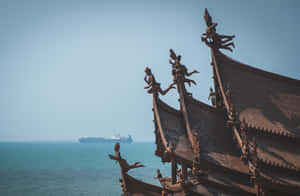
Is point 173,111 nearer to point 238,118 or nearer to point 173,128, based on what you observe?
point 173,128

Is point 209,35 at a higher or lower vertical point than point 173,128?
higher

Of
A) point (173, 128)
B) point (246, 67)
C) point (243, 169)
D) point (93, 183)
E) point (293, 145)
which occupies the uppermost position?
point (246, 67)

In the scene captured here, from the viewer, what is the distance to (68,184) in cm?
4959

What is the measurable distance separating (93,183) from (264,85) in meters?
50.3

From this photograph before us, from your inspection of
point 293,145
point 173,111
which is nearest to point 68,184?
point 173,111

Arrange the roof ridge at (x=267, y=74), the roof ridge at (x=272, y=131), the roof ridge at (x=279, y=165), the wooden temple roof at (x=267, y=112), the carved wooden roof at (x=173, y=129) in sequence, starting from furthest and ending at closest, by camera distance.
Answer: the roof ridge at (x=267, y=74)
the carved wooden roof at (x=173, y=129)
the roof ridge at (x=272, y=131)
the wooden temple roof at (x=267, y=112)
the roof ridge at (x=279, y=165)

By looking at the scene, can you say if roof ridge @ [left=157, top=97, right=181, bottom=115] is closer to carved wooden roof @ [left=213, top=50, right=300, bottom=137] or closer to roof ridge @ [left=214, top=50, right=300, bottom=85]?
carved wooden roof @ [left=213, top=50, right=300, bottom=137]

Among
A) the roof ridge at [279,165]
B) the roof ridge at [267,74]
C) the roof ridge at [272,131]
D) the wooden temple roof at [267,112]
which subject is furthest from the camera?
the roof ridge at [267,74]

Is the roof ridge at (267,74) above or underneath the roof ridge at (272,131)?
above

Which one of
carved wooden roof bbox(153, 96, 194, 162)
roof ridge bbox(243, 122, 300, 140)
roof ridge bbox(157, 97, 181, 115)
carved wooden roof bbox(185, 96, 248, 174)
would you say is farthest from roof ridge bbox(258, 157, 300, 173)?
roof ridge bbox(157, 97, 181, 115)

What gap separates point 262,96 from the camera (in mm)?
9008

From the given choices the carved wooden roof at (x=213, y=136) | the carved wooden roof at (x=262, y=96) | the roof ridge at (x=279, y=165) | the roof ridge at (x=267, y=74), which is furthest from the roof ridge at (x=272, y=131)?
the roof ridge at (x=267, y=74)

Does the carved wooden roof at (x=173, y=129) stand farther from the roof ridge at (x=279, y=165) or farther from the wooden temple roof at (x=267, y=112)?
the roof ridge at (x=279, y=165)

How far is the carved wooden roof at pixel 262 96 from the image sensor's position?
302 inches
